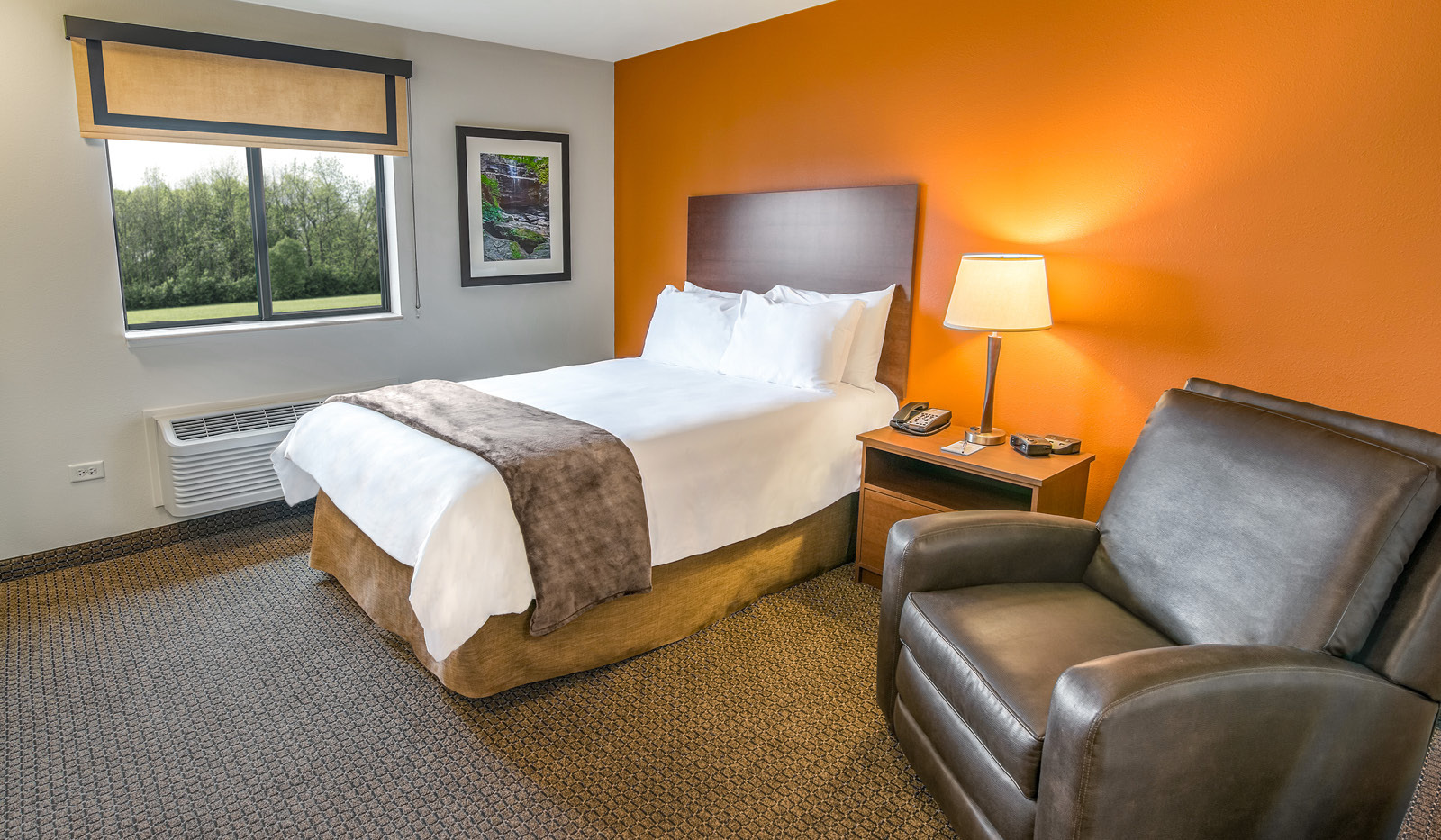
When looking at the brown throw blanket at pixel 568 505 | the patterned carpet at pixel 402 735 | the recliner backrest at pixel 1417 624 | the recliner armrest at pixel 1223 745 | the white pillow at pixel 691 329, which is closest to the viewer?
the recliner armrest at pixel 1223 745

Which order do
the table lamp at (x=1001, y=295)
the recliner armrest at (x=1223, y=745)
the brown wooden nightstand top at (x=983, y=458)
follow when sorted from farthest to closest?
the table lamp at (x=1001, y=295) → the brown wooden nightstand top at (x=983, y=458) → the recliner armrest at (x=1223, y=745)

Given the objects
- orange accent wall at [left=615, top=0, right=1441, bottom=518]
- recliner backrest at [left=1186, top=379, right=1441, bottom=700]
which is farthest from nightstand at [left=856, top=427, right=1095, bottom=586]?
recliner backrest at [left=1186, top=379, right=1441, bottom=700]

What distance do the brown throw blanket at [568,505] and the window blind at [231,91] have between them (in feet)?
5.95

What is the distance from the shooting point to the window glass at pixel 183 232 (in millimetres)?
3510

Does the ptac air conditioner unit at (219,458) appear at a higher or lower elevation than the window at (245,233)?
lower

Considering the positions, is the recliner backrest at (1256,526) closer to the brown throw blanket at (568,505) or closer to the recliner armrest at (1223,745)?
the recliner armrest at (1223,745)

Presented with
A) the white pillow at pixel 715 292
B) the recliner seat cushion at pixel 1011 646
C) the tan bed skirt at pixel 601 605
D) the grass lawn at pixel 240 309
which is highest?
the white pillow at pixel 715 292

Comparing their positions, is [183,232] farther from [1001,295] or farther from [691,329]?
[1001,295]

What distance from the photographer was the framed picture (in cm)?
430

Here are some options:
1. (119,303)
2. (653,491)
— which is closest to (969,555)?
(653,491)

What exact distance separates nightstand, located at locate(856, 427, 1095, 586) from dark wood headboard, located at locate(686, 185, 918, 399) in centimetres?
50

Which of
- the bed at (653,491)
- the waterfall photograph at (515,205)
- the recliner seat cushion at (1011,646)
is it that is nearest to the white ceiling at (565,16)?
the waterfall photograph at (515,205)

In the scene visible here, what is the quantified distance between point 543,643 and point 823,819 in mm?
971

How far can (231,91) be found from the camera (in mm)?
3494
